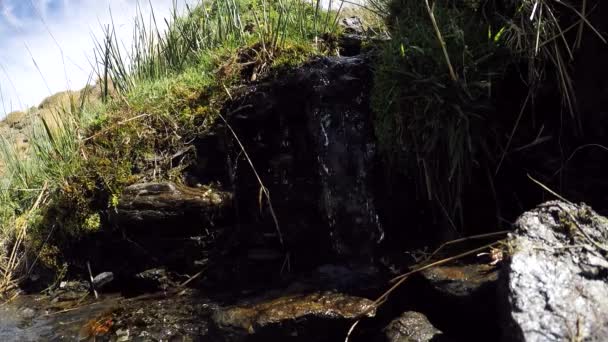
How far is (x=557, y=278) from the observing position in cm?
221

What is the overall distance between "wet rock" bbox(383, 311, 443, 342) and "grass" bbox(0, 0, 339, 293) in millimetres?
2592

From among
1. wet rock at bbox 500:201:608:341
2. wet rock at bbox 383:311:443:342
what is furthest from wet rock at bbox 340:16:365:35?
wet rock at bbox 500:201:608:341

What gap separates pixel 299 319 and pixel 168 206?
176 centimetres

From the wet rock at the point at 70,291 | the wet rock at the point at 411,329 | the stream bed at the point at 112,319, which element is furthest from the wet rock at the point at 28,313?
the wet rock at the point at 411,329

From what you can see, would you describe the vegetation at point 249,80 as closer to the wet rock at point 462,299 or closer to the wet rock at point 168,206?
the wet rock at point 168,206

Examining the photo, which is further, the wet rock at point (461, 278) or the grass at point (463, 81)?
the grass at point (463, 81)

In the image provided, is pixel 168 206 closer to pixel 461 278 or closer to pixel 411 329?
pixel 411 329

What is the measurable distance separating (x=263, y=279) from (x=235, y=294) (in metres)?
0.27

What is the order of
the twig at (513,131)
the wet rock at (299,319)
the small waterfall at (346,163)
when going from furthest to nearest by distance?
the small waterfall at (346,163)
the twig at (513,131)
the wet rock at (299,319)

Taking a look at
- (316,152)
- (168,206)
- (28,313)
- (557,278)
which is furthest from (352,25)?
(557,278)

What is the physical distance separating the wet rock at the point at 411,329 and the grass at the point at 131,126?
2.59m

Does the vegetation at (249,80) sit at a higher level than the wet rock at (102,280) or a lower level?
higher

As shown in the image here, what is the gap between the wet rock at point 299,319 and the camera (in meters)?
3.16

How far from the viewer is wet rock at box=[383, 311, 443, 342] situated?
112 inches
